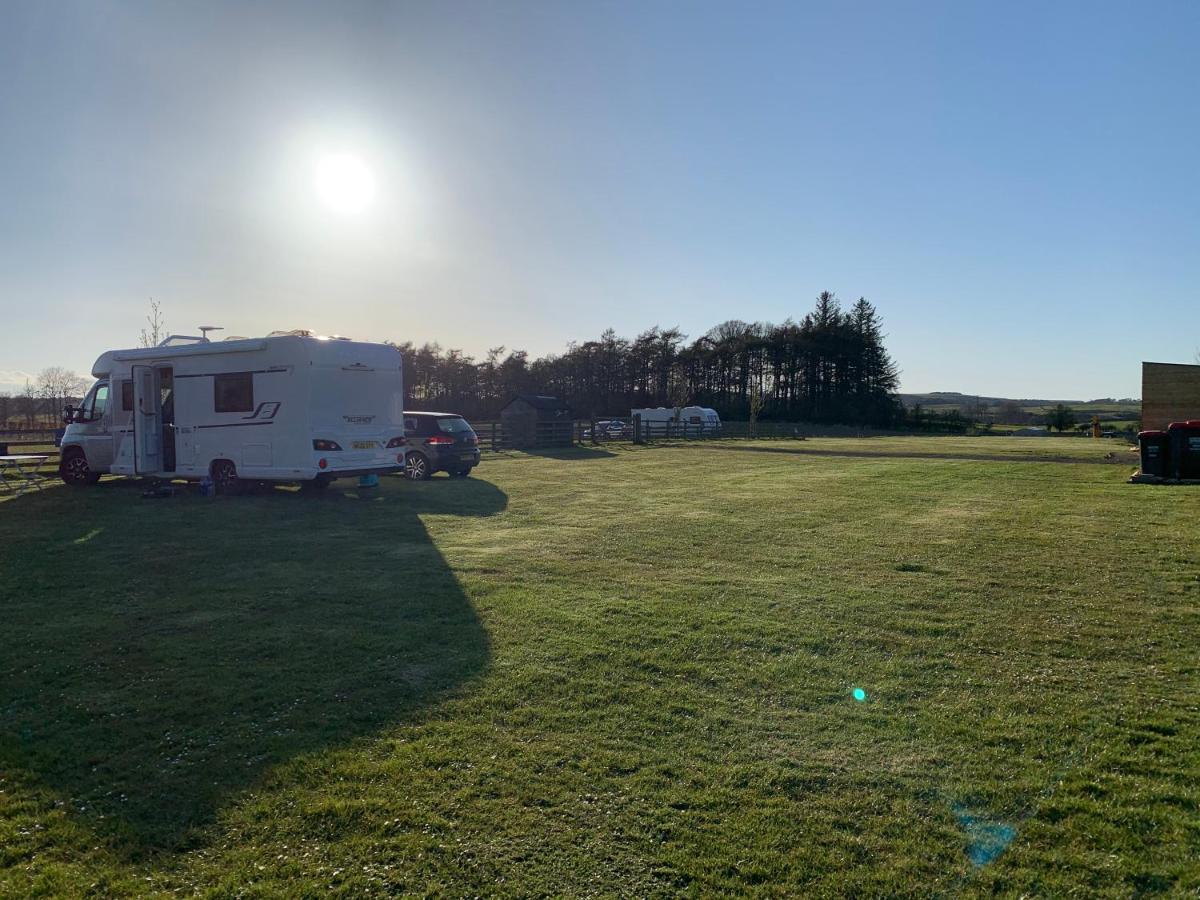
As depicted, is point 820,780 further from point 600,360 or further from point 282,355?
point 600,360

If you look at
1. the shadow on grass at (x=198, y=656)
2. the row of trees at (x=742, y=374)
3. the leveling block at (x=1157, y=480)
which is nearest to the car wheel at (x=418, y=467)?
the shadow on grass at (x=198, y=656)

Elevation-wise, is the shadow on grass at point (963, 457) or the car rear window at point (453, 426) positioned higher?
the car rear window at point (453, 426)

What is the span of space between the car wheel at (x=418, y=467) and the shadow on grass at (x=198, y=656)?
23.9 ft

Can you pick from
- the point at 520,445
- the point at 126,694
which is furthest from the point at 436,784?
the point at 520,445

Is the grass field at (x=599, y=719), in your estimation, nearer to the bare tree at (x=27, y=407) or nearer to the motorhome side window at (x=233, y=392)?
the motorhome side window at (x=233, y=392)

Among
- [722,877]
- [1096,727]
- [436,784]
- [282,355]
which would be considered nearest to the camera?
[722,877]

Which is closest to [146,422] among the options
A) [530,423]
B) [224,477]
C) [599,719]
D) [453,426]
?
[224,477]

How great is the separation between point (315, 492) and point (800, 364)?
61.1 m

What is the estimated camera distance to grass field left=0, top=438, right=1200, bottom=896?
296cm

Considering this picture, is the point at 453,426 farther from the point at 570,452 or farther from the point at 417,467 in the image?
the point at 570,452

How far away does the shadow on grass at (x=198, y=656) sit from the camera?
3.58 meters

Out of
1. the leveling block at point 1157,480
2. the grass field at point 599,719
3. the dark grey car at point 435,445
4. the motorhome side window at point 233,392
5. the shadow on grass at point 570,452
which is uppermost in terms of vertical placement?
the motorhome side window at point 233,392

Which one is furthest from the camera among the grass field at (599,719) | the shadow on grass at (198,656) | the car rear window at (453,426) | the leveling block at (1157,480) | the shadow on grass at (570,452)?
the shadow on grass at (570,452)

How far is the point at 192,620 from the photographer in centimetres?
605
